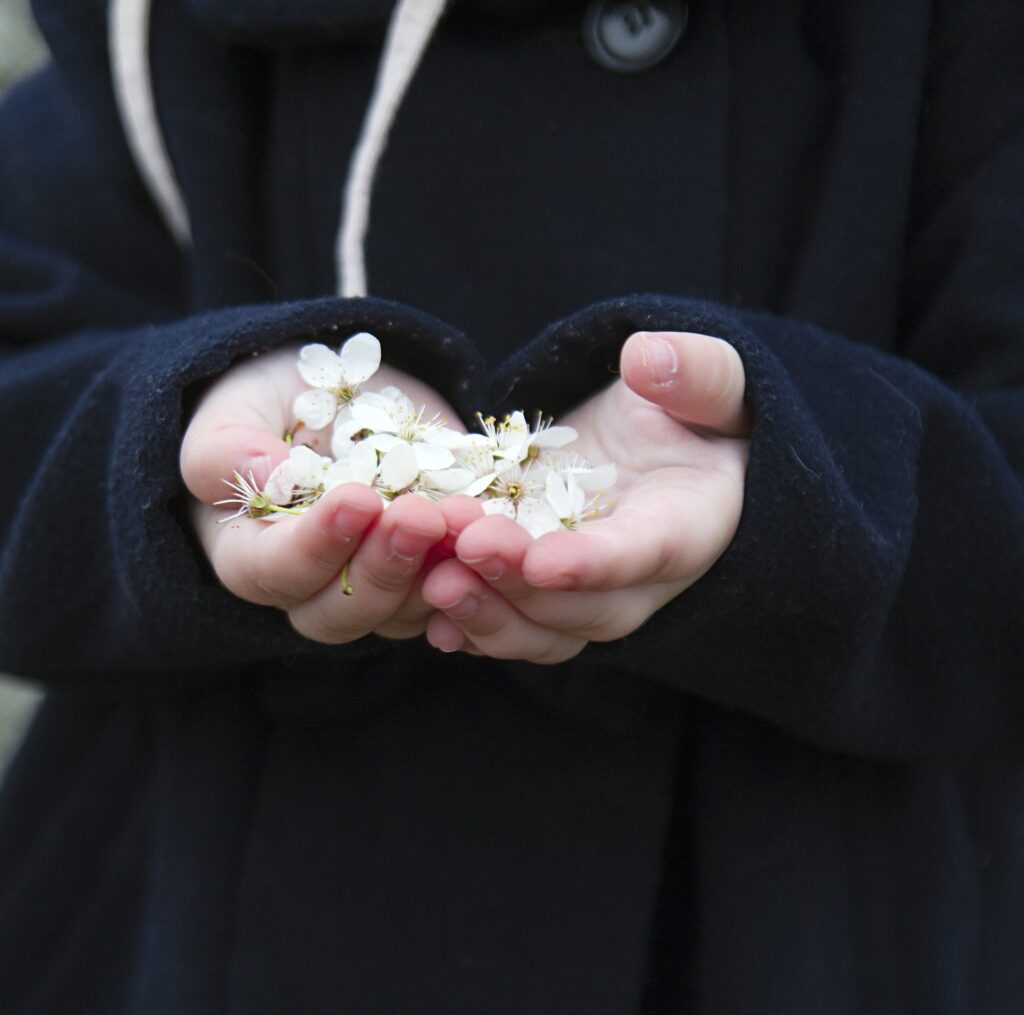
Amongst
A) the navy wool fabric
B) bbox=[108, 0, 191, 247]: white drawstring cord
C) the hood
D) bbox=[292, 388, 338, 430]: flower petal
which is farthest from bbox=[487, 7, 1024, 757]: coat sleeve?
bbox=[108, 0, 191, 247]: white drawstring cord

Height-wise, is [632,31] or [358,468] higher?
[632,31]

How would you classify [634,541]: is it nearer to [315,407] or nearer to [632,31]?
[315,407]

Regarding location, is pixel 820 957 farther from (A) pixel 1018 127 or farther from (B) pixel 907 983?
(A) pixel 1018 127

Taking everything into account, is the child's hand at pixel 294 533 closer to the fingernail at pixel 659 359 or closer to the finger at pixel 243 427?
the finger at pixel 243 427

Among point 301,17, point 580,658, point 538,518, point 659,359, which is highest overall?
point 301,17

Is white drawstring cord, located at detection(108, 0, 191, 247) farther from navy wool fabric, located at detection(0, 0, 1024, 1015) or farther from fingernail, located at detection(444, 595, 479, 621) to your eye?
fingernail, located at detection(444, 595, 479, 621)

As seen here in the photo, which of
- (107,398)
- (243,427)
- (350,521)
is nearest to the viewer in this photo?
(350,521)

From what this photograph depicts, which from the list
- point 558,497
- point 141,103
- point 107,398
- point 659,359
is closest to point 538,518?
point 558,497

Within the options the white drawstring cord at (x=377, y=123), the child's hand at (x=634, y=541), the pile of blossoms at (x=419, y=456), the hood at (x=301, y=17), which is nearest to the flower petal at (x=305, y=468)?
the pile of blossoms at (x=419, y=456)
